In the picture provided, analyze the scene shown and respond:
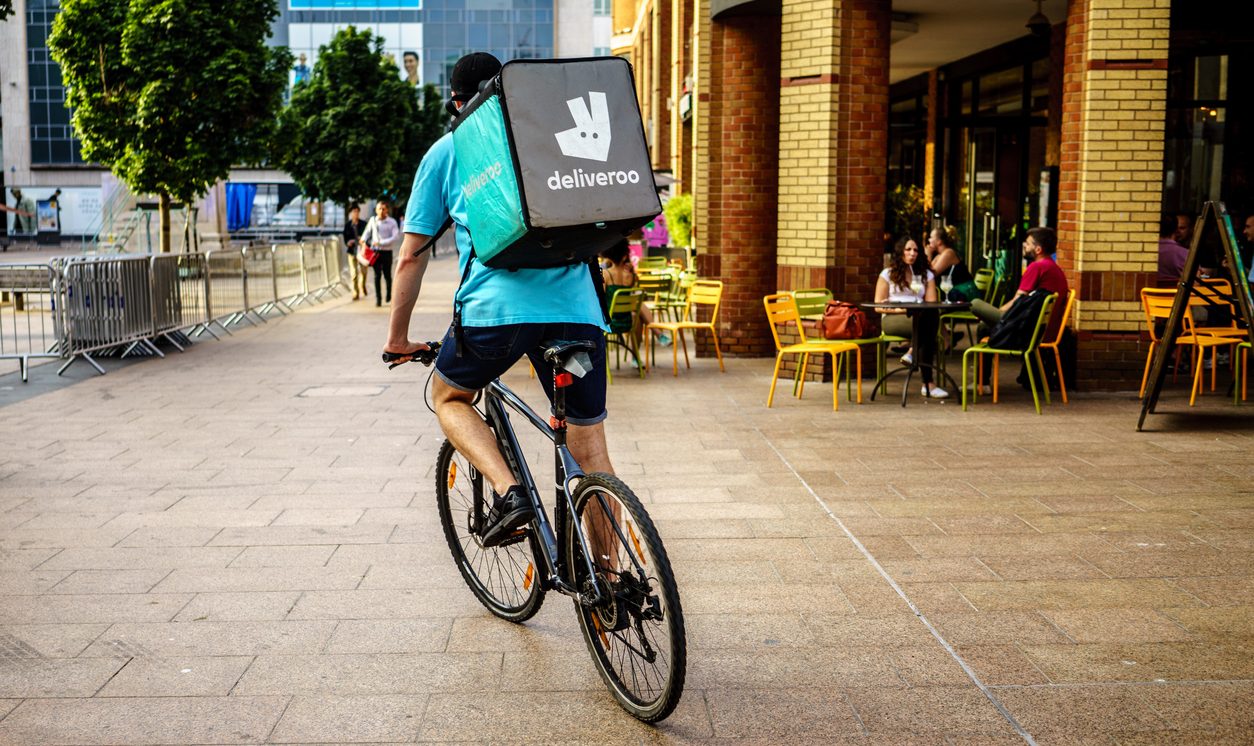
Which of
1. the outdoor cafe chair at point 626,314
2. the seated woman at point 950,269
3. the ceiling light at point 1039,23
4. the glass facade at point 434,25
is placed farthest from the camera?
the glass facade at point 434,25

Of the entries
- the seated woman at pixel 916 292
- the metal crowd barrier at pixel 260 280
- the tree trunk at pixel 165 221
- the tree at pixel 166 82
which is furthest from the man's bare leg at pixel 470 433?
the tree trunk at pixel 165 221

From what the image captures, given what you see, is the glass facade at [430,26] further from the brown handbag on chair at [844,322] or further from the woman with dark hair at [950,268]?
the brown handbag on chair at [844,322]

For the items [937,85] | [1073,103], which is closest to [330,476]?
[1073,103]

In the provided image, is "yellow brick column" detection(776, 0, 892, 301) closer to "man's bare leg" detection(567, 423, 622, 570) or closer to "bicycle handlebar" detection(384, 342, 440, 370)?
"bicycle handlebar" detection(384, 342, 440, 370)

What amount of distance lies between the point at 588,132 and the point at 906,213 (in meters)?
16.1

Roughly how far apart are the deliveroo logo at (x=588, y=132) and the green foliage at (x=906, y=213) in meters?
15.6

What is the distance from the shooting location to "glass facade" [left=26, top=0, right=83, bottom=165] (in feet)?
219

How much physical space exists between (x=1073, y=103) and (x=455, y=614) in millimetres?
8042

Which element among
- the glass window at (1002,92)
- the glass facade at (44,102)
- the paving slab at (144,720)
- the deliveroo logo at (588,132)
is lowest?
the paving slab at (144,720)

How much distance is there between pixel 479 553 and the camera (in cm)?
512

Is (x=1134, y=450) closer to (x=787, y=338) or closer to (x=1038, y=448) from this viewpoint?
(x=1038, y=448)

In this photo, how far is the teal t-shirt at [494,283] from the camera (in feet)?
13.5

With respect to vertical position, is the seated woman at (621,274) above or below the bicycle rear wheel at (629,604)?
Answer: above

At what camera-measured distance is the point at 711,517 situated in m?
6.56
